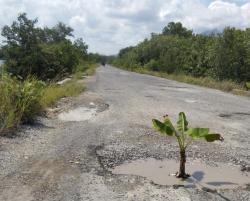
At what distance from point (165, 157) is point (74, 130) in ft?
9.50

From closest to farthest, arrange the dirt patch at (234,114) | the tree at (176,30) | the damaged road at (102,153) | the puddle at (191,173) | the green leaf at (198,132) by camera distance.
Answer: the damaged road at (102,153)
the puddle at (191,173)
the green leaf at (198,132)
the dirt patch at (234,114)
the tree at (176,30)

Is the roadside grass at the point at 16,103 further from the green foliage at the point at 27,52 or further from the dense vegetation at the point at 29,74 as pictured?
the green foliage at the point at 27,52

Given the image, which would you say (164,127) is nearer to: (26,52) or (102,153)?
(102,153)

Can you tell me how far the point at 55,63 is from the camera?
34.8 meters

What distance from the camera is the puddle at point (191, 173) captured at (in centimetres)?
599

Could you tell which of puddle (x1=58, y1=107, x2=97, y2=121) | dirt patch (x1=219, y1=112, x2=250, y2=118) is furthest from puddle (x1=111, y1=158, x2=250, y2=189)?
dirt patch (x1=219, y1=112, x2=250, y2=118)

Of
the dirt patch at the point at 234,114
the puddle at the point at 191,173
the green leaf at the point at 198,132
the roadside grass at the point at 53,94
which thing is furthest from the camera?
the roadside grass at the point at 53,94

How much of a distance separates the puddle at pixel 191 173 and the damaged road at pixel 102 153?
164 millimetres

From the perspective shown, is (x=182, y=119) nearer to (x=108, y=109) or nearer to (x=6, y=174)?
(x=6, y=174)

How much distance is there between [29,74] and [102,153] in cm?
532

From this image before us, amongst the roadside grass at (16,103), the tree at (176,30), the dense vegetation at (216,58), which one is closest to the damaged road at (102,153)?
the roadside grass at (16,103)

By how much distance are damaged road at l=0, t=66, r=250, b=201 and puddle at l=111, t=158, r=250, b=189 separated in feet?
0.54

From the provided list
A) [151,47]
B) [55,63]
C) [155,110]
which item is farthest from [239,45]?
[151,47]

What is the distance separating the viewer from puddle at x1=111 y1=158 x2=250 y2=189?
5.99 metres
